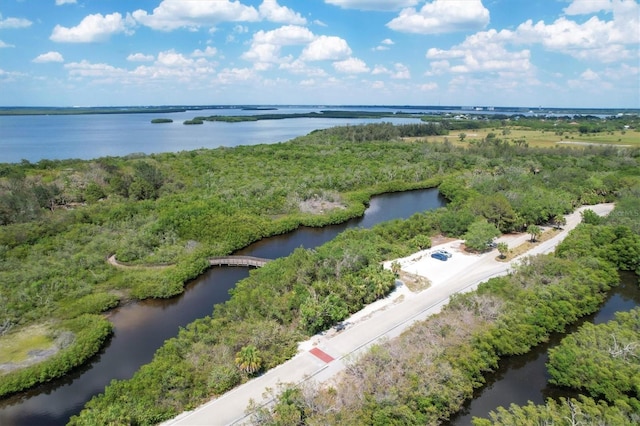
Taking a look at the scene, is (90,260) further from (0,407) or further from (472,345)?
(472,345)

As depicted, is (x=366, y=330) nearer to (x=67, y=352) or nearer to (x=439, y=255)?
(x=439, y=255)

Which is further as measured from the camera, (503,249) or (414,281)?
(503,249)

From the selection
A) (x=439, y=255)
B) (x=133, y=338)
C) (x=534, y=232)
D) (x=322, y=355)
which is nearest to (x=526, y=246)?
(x=534, y=232)

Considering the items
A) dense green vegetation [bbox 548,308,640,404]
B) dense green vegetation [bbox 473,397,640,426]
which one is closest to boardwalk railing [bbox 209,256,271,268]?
dense green vegetation [bbox 473,397,640,426]

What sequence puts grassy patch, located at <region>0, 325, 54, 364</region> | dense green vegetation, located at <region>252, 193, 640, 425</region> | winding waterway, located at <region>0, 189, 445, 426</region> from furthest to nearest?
grassy patch, located at <region>0, 325, 54, 364</region>
winding waterway, located at <region>0, 189, 445, 426</region>
dense green vegetation, located at <region>252, 193, 640, 425</region>

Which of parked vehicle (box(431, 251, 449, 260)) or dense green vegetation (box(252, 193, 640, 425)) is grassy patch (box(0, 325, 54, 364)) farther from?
parked vehicle (box(431, 251, 449, 260))

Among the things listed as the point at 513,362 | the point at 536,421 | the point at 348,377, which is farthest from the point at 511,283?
the point at 348,377
